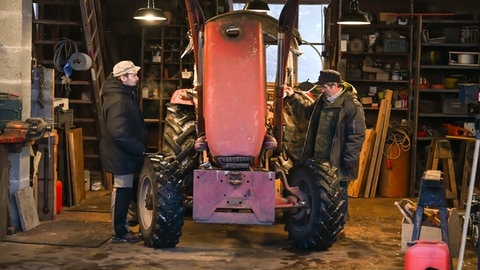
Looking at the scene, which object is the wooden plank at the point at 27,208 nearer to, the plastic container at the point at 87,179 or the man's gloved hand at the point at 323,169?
the plastic container at the point at 87,179

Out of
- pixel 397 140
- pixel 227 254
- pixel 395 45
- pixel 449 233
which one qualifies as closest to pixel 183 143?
pixel 227 254

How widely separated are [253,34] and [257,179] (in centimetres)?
124

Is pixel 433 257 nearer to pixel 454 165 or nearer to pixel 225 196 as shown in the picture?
pixel 225 196

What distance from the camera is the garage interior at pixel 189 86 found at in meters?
7.50

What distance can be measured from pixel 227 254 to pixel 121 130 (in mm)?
1477

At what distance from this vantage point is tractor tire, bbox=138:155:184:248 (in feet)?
23.8

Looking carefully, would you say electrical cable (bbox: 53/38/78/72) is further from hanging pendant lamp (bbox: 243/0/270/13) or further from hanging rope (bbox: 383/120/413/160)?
hanging rope (bbox: 383/120/413/160)

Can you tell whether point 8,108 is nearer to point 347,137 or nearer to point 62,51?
point 62,51

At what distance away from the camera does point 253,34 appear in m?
7.28

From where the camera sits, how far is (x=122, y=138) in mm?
7727

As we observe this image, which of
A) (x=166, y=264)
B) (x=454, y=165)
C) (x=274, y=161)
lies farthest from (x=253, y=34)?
(x=454, y=165)

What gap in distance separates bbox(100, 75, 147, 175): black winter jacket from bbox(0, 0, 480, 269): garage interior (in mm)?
748

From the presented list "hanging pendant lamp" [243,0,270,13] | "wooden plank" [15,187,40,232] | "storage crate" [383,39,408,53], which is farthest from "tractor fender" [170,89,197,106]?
"storage crate" [383,39,408,53]

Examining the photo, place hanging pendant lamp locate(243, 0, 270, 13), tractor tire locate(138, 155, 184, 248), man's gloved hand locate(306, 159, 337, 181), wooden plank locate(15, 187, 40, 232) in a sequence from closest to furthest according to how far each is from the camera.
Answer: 1. tractor tire locate(138, 155, 184, 248)
2. man's gloved hand locate(306, 159, 337, 181)
3. wooden plank locate(15, 187, 40, 232)
4. hanging pendant lamp locate(243, 0, 270, 13)
